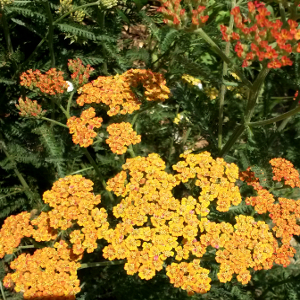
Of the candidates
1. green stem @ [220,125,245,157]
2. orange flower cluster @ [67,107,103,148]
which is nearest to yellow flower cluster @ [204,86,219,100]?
green stem @ [220,125,245,157]

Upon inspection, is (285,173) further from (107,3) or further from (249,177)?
(107,3)

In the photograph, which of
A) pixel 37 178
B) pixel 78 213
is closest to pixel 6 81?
pixel 37 178

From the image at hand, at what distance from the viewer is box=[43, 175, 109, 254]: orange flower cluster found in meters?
2.19

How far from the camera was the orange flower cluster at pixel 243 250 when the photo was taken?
2.11 metres

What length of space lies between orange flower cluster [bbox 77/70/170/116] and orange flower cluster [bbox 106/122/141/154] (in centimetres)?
13

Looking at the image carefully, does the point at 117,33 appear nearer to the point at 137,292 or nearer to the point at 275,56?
the point at 275,56

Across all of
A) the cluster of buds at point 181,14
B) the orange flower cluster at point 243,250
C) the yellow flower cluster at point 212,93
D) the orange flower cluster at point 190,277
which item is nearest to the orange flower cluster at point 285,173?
the orange flower cluster at point 243,250

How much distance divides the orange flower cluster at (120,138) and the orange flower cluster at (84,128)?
0.11 m

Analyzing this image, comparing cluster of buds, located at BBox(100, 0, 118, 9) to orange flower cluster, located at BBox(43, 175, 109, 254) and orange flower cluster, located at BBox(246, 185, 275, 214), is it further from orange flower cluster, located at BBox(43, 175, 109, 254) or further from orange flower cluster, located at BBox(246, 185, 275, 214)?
orange flower cluster, located at BBox(246, 185, 275, 214)

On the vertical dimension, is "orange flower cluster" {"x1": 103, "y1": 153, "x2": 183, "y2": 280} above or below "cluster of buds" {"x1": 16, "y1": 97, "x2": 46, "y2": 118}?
below

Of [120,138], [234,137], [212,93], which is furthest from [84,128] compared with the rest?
[212,93]

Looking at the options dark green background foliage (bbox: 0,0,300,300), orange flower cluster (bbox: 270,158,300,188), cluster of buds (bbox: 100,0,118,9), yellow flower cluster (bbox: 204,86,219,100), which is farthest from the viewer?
yellow flower cluster (bbox: 204,86,219,100)

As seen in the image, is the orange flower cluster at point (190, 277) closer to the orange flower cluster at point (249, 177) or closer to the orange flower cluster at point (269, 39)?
the orange flower cluster at point (249, 177)

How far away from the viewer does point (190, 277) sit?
81.1 inches
